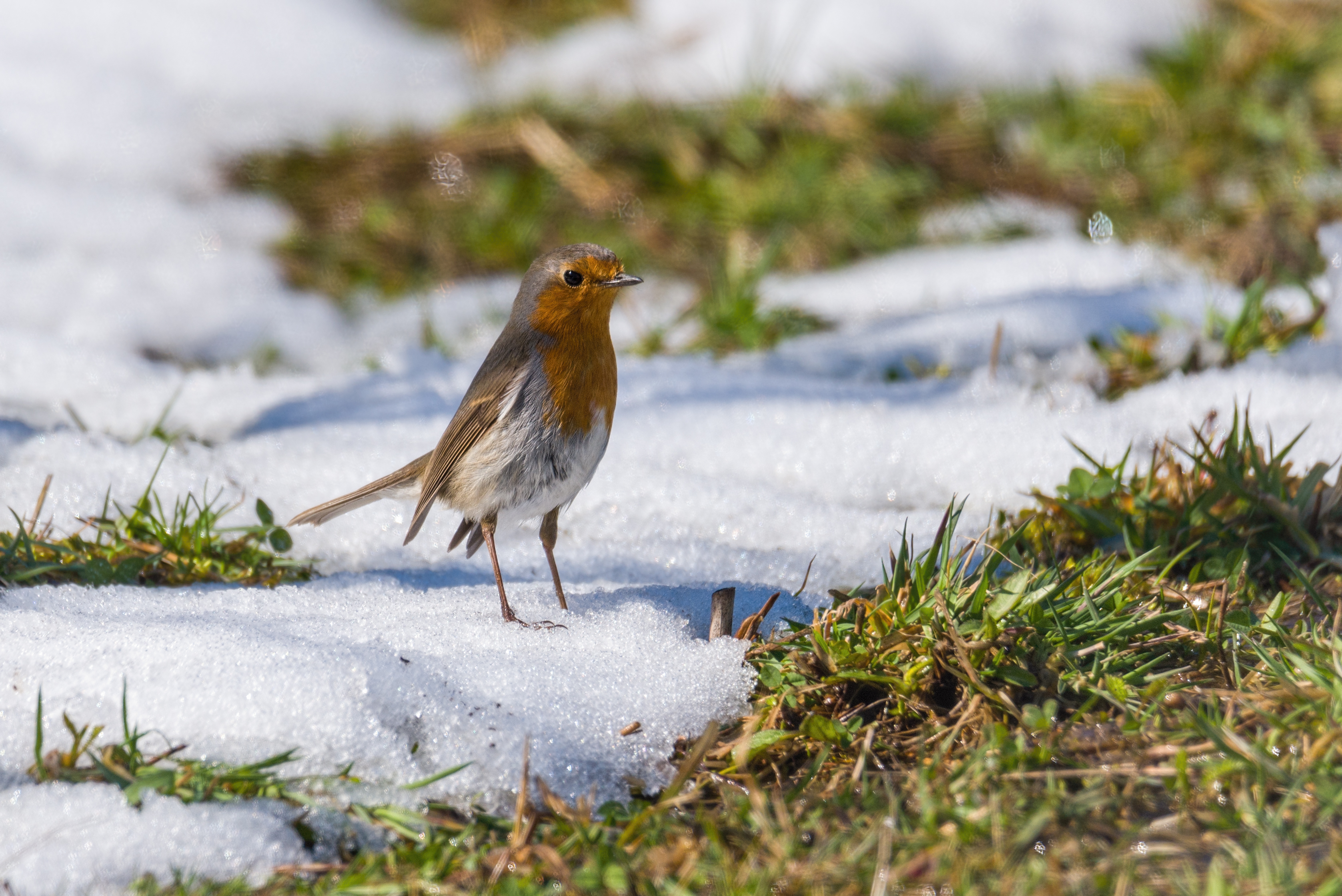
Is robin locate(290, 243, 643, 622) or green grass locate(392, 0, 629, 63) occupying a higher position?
green grass locate(392, 0, 629, 63)

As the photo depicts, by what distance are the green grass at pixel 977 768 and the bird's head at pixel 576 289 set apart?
4.17ft

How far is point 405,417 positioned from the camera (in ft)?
16.0

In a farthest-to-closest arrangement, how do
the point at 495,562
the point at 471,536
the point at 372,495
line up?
the point at 471,536, the point at 372,495, the point at 495,562

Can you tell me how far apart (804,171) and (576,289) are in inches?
151

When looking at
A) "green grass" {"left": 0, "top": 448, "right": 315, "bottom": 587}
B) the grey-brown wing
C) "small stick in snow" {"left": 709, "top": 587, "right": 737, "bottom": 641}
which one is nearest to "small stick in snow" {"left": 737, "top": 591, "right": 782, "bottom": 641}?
"small stick in snow" {"left": 709, "top": 587, "right": 737, "bottom": 641}

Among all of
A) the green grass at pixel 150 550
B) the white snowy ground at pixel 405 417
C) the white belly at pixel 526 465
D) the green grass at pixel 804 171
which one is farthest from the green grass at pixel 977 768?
the green grass at pixel 804 171

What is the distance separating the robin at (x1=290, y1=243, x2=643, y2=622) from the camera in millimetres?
3559

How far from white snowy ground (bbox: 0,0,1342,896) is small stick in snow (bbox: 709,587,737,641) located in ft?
0.16

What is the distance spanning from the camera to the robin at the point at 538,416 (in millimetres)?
3559

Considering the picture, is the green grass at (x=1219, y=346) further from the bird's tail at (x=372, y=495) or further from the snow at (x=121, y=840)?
the snow at (x=121, y=840)

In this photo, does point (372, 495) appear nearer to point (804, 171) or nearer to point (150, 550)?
point (150, 550)

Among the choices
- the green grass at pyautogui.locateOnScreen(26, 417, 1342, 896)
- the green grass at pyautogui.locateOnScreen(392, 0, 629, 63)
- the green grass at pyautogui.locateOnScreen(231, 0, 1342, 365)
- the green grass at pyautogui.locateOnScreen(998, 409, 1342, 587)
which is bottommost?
the green grass at pyautogui.locateOnScreen(26, 417, 1342, 896)

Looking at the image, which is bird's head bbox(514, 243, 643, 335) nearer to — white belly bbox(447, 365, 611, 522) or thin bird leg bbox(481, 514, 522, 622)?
white belly bbox(447, 365, 611, 522)

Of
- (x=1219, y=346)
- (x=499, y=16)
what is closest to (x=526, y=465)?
(x=1219, y=346)
